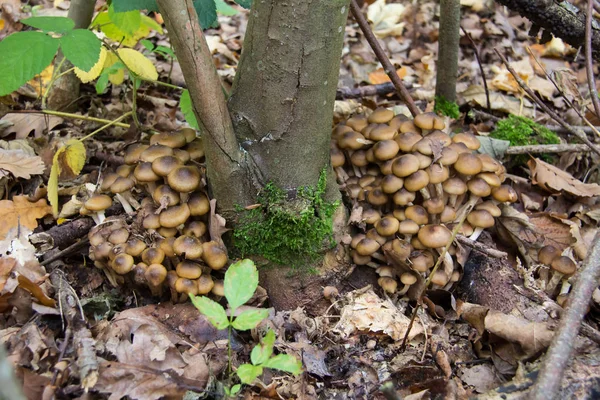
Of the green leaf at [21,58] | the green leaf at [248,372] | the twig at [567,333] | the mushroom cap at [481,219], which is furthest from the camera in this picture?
the mushroom cap at [481,219]

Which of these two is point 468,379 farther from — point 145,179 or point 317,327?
point 145,179

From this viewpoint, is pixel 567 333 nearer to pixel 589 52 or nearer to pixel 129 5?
pixel 589 52

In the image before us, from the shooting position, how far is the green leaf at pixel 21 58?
2.55 m

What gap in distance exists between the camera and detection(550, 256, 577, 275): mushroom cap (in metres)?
3.23

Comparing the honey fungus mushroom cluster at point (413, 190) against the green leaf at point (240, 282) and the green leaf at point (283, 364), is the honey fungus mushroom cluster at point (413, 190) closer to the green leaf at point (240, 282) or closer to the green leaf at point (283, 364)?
the green leaf at point (240, 282)

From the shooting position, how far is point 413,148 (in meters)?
3.39

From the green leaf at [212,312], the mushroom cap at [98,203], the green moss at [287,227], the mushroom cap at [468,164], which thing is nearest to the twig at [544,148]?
the mushroom cap at [468,164]

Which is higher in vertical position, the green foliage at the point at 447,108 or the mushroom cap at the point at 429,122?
the mushroom cap at the point at 429,122

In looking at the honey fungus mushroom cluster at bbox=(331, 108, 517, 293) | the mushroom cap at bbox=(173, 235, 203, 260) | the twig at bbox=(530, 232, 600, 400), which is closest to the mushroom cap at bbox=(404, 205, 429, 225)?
the honey fungus mushroom cluster at bbox=(331, 108, 517, 293)

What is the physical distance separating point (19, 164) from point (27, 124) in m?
0.74

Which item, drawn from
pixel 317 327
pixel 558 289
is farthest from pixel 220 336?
pixel 558 289

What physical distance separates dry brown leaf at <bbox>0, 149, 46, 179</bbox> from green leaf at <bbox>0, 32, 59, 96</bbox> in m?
1.10

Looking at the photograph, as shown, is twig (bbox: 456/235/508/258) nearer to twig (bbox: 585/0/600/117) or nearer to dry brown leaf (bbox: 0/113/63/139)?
twig (bbox: 585/0/600/117)

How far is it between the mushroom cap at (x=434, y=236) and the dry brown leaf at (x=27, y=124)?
10.7ft
